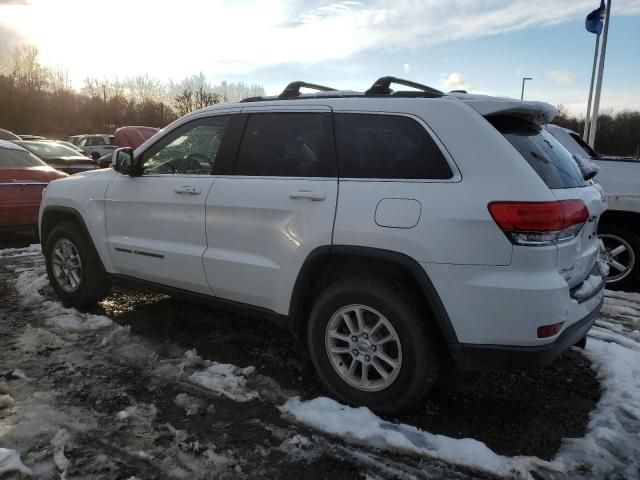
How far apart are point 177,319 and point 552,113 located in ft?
11.1

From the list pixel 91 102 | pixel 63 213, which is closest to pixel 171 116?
pixel 91 102

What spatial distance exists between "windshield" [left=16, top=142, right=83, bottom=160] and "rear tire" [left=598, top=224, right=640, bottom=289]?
34.7ft

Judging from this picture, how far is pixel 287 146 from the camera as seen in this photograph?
3.51m

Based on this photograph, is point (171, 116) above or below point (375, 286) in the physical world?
above

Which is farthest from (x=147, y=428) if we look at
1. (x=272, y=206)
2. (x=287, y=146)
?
(x=287, y=146)

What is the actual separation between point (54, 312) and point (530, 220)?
13.6ft

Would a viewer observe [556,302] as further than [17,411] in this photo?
No

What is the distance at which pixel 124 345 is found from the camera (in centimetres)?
408

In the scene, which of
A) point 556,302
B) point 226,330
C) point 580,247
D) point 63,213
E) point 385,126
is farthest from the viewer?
point 63,213

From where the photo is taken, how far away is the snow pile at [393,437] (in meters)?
2.62

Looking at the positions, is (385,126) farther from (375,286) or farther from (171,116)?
(171,116)

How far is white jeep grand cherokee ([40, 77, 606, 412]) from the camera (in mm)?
2643

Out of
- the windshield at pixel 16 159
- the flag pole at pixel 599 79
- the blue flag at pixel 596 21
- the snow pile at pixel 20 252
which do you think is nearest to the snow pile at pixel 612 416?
the snow pile at pixel 20 252

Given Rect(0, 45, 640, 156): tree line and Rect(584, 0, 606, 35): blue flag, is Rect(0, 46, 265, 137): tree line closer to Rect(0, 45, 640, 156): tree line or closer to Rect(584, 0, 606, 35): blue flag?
Rect(0, 45, 640, 156): tree line
